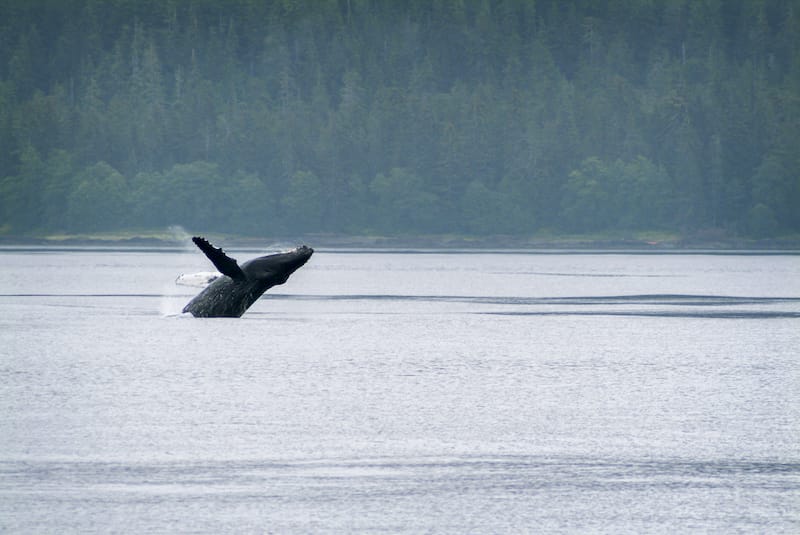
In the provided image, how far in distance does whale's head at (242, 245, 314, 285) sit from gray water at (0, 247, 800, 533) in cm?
230

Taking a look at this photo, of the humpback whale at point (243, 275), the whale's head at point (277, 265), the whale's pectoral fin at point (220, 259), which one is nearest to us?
the whale's pectoral fin at point (220, 259)

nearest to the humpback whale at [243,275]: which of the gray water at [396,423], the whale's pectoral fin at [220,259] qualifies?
the whale's pectoral fin at [220,259]

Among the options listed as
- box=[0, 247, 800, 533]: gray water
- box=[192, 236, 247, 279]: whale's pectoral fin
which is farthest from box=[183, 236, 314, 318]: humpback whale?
box=[0, 247, 800, 533]: gray water

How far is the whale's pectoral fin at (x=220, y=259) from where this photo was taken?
40.5 metres

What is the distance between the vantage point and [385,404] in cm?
3331

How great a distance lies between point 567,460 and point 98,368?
17975mm

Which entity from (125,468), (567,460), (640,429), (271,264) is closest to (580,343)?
(271,264)

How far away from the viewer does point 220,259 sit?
1667 inches

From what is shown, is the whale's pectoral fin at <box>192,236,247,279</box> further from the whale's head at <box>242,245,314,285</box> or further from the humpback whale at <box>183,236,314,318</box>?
the whale's head at <box>242,245,314,285</box>

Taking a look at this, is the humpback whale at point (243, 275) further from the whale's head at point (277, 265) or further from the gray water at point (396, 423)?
the gray water at point (396, 423)

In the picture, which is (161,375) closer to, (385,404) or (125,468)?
(385,404)

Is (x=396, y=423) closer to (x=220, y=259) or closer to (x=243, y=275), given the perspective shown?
(x=220, y=259)

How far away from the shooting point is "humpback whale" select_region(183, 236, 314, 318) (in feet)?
140

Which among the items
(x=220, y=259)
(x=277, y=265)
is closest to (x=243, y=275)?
(x=277, y=265)
